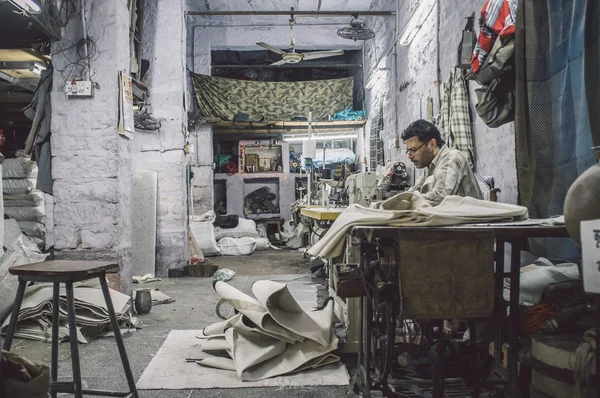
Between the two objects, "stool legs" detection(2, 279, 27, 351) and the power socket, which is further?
the power socket

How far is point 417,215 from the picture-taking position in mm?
1993

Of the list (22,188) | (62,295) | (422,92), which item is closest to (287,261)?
(422,92)

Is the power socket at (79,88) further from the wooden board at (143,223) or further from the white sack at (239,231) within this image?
the white sack at (239,231)

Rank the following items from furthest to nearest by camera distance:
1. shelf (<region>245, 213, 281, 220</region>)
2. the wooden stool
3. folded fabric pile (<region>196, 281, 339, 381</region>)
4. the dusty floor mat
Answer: shelf (<region>245, 213, 281, 220</region>) → folded fabric pile (<region>196, 281, 339, 381</region>) → the dusty floor mat → the wooden stool

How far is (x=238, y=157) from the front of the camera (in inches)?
525

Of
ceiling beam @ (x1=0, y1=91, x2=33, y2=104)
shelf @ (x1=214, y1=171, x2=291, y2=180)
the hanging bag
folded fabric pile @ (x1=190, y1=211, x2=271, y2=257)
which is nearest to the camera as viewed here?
the hanging bag

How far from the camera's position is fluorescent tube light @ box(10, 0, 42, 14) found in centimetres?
385

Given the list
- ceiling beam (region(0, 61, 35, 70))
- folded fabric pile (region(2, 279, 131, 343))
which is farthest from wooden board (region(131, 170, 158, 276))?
folded fabric pile (region(2, 279, 131, 343))

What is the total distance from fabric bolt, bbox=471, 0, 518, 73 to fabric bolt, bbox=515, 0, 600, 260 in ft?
0.52

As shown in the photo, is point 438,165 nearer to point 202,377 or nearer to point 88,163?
point 202,377

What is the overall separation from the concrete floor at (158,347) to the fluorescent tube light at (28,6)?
9.23 ft

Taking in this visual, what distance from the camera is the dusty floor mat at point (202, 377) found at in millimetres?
2854

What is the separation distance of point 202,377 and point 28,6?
3476 millimetres

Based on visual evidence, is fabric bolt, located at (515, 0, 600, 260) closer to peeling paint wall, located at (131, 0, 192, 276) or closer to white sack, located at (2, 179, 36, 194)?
peeling paint wall, located at (131, 0, 192, 276)
